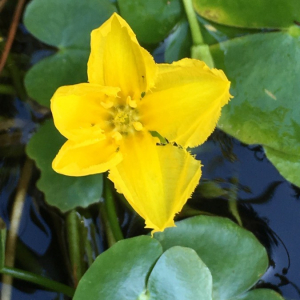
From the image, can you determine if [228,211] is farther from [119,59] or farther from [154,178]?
[119,59]

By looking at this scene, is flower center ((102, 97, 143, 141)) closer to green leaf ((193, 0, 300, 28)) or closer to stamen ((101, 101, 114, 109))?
stamen ((101, 101, 114, 109))

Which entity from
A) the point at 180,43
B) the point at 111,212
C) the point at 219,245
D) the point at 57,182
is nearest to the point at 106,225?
the point at 111,212

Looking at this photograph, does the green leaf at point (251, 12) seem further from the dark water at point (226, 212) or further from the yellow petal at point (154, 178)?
the yellow petal at point (154, 178)

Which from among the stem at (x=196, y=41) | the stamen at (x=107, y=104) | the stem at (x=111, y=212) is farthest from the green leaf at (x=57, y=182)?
the stem at (x=196, y=41)

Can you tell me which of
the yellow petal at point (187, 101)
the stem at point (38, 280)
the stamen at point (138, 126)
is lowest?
the stem at point (38, 280)

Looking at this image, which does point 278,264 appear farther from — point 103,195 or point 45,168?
point 45,168

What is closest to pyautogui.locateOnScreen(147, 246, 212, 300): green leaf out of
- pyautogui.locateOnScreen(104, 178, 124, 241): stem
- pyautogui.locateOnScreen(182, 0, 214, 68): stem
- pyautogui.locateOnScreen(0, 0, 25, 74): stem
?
pyautogui.locateOnScreen(104, 178, 124, 241): stem
